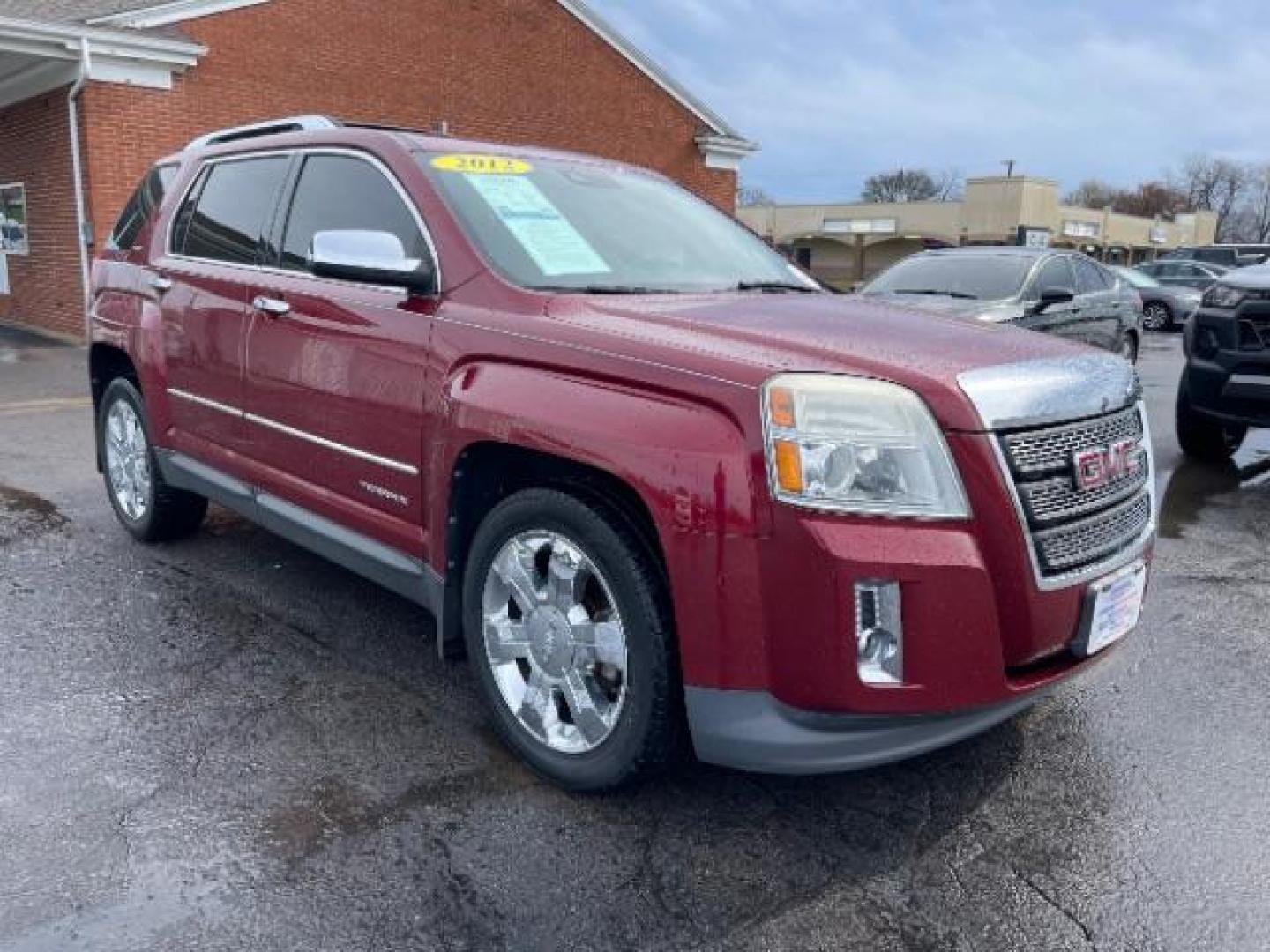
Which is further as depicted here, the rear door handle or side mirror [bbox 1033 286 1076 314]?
side mirror [bbox 1033 286 1076 314]

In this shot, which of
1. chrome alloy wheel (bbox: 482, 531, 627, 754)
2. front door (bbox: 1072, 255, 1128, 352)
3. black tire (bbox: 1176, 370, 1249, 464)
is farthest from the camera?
front door (bbox: 1072, 255, 1128, 352)

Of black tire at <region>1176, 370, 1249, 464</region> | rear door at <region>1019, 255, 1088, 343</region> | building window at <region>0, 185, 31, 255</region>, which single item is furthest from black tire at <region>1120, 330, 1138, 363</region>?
building window at <region>0, 185, 31, 255</region>

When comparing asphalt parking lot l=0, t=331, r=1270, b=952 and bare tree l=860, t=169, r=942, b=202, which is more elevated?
bare tree l=860, t=169, r=942, b=202

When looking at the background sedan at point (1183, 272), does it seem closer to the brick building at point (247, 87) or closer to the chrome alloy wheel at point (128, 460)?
the brick building at point (247, 87)

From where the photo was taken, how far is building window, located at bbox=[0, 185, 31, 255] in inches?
581

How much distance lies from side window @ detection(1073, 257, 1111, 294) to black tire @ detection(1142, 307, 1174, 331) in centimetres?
1363

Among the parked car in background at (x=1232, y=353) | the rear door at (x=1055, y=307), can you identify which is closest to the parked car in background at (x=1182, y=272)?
the rear door at (x=1055, y=307)

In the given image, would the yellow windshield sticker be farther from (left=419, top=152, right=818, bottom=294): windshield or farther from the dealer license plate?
the dealer license plate

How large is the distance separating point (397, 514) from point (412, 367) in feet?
1.62

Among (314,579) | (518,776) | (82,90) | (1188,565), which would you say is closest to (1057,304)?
(1188,565)

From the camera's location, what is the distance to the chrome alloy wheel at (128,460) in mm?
4977

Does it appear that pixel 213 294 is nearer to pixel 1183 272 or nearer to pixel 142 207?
pixel 142 207

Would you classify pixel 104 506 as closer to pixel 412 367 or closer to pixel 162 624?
pixel 162 624

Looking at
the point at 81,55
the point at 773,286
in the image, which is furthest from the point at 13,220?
the point at 773,286
